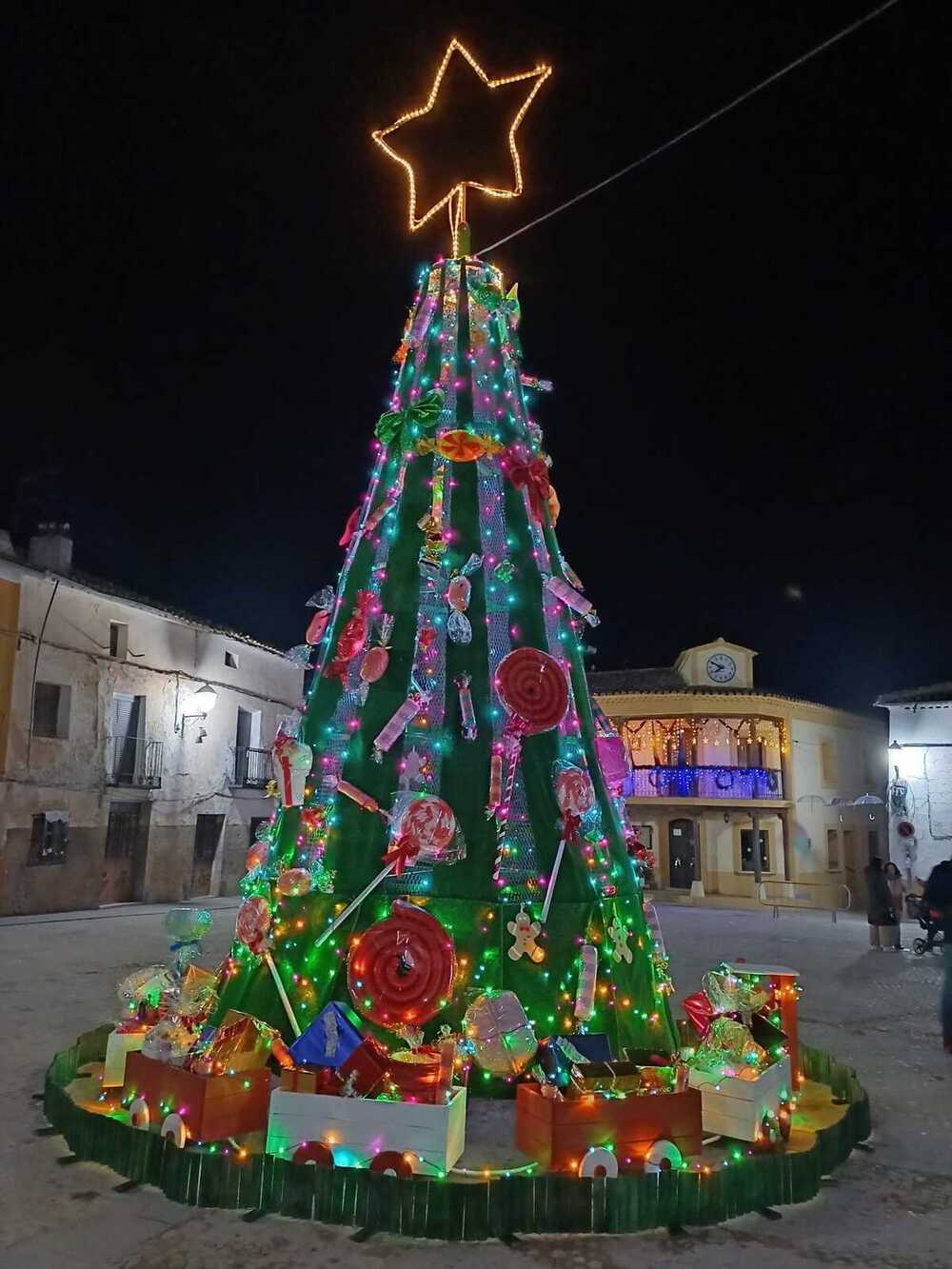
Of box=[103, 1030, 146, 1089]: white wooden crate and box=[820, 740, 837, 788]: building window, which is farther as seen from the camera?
box=[820, 740, 837, 788]: building window

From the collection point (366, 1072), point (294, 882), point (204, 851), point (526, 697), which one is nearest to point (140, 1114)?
point (366, 1072)

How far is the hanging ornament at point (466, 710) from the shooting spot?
19.0 feet

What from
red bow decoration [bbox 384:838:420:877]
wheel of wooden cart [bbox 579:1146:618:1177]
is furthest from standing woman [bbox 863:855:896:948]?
wheel of wooden cart [bbox 579:1146:618:1177]

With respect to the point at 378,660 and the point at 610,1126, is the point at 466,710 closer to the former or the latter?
the point at 378,660

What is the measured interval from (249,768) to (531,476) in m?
20.5

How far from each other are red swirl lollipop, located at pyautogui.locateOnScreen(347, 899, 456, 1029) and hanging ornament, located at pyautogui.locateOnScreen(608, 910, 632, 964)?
110cm

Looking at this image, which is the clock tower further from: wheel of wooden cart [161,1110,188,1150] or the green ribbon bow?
wheel of wooden cart [161,1110,188,1150]

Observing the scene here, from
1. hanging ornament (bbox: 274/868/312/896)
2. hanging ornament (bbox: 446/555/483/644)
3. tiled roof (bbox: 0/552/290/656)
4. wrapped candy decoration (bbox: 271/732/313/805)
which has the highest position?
tiled roof (bbox: 0/552/290/656)

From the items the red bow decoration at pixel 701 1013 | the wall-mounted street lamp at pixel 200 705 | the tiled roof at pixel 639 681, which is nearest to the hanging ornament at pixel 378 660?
the red bow decoration at pixel 701 1013

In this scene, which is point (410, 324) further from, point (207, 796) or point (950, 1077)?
point (207, 796)

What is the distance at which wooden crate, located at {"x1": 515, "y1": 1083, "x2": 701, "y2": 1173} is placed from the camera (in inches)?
166

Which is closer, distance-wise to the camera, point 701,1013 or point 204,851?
point 701,1013

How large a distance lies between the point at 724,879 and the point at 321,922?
23665 mm

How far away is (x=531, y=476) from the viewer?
657 cm
